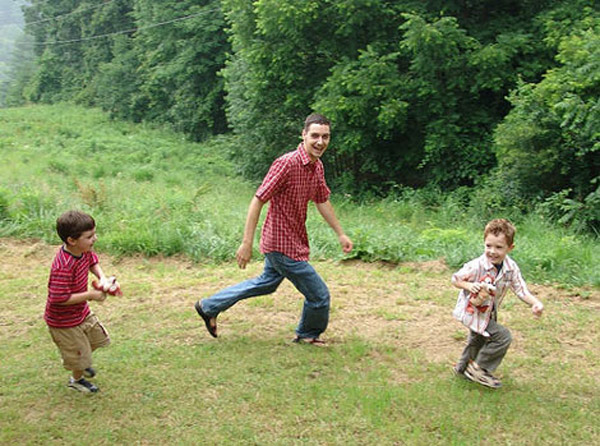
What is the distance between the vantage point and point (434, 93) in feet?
51.5

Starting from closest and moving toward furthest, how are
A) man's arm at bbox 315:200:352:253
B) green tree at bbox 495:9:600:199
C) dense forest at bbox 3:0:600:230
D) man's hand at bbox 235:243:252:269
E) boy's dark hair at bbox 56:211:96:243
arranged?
boy's dark hair at bbox 56:211:96:243 → man's hand at bbox 235:243:252:269 → man's arm at bbox 315:200:352:253 → green tree at bbox 495:9:600:199 → dense forest at bbox 3:0:600:230

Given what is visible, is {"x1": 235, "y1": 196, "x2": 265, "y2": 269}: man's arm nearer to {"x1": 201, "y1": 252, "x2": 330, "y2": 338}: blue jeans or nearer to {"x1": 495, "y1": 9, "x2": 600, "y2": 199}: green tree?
{"x1": 201, "y1": 252, "x2": 330, "y2": 338}: blue jeans

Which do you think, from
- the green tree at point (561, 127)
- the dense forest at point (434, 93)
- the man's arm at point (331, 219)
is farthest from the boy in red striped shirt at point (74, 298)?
the green tree at point (561, 127)

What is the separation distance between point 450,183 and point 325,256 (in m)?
9.04

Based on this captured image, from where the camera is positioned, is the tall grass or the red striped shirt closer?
the red striped shirt

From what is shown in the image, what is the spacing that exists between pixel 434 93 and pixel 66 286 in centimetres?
1329

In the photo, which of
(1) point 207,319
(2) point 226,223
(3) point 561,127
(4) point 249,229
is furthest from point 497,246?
(3) point 561,127

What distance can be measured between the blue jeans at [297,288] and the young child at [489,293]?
119 centimetres

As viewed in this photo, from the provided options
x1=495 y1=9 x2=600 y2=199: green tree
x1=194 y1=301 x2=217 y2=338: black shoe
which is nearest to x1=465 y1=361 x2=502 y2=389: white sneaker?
x1=194 y1=301 x2=217 y2=338: black shoe

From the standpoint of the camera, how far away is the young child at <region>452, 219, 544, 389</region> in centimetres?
410

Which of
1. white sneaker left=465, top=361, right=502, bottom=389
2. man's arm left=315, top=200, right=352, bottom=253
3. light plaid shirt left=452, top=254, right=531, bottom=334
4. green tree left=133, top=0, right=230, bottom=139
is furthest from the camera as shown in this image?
green tree left=133, top=0, right=230, bottom=139

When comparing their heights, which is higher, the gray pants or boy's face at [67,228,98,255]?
boy's face at [67,228,98,255]

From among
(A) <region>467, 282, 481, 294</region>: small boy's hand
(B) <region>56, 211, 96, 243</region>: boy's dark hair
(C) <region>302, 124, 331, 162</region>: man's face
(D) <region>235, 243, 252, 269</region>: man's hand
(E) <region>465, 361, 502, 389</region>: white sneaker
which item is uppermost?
(C) <region>302, 124, 331, 162</region>: man's face

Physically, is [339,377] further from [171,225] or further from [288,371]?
[171,225]
